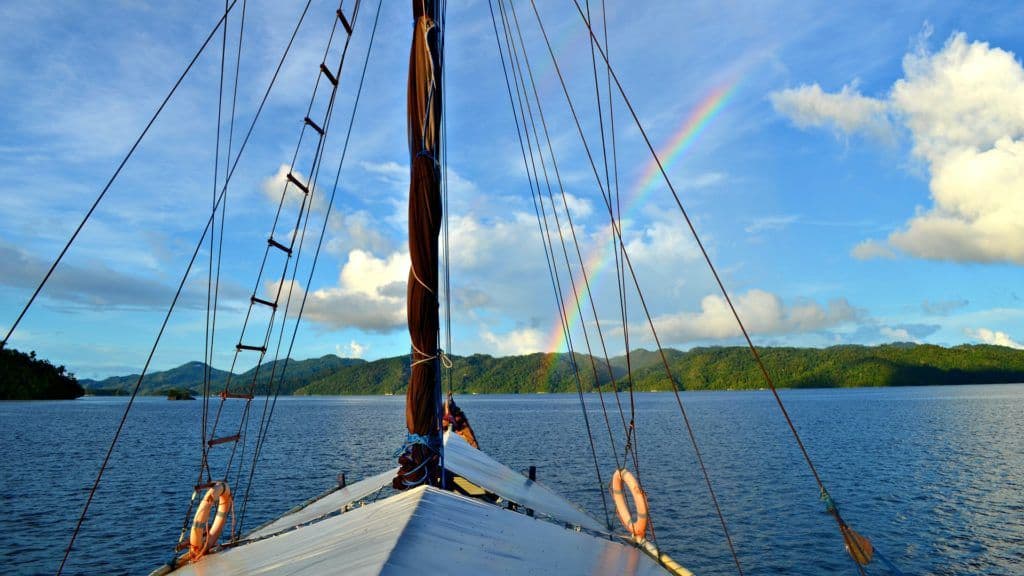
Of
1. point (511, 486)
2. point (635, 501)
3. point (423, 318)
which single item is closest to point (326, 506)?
point (511, 486)

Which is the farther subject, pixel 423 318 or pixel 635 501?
pixel 635 501

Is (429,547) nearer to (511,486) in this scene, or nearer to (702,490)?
(511,486)

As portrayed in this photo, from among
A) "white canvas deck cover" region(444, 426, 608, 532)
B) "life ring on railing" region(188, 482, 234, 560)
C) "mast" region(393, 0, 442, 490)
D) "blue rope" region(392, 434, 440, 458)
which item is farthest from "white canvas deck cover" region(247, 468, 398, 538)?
"blue rope" region(392, 434, 440, 458)

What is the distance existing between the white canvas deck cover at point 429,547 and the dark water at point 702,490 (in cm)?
1453

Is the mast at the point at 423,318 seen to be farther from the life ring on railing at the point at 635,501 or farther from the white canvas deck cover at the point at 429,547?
the life ring on railing at the point at 635,501

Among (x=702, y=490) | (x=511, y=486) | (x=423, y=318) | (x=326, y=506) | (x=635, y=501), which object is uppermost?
(x=423, y=318)

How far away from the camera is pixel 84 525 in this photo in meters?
29.6

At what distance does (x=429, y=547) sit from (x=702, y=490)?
33.5 m

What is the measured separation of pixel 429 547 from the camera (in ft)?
23.7

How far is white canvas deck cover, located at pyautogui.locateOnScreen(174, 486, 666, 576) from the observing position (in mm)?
6898

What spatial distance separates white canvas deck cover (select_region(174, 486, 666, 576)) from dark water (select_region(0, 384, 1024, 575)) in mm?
14529

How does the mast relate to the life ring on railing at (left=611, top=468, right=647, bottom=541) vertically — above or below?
above

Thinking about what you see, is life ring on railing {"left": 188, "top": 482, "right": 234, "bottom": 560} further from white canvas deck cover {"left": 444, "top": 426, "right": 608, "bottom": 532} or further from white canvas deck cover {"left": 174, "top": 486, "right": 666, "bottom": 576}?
white canvas deck cover {"left": 444, "top": 426, "right": 608, "bottom": 532}

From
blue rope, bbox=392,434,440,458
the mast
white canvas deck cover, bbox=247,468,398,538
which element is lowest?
white canvas deck cover, bbox=247,468,398,538
